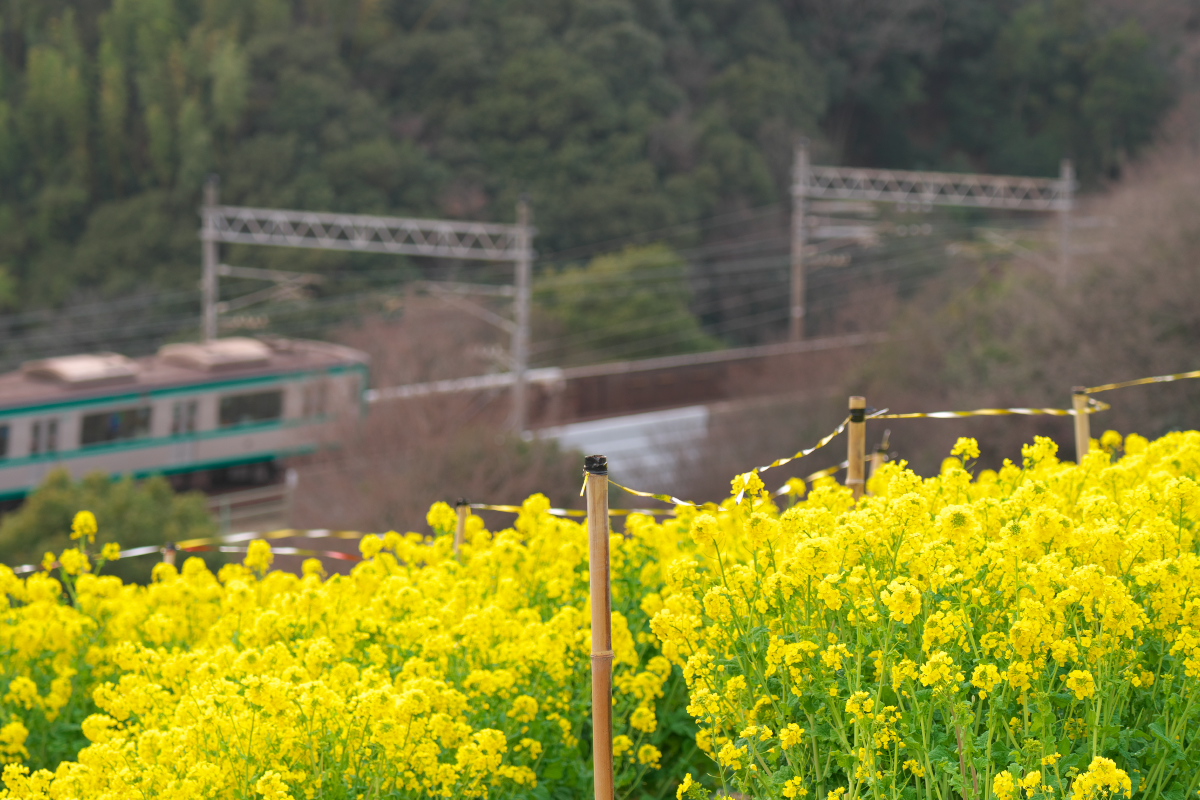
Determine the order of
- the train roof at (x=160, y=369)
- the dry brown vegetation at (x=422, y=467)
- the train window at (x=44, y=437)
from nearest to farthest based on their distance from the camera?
the dry brown vegetation at (x=422, y=467) → the train window at (x=44, y=437) → the train roof at (x=160, y=369)

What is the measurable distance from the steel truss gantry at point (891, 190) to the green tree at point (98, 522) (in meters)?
15.8

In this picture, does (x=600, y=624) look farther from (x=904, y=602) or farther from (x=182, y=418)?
(x=182, y=418)

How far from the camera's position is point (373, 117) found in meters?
37.1

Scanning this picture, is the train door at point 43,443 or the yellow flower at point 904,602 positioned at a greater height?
the yellow flower at point 904,602

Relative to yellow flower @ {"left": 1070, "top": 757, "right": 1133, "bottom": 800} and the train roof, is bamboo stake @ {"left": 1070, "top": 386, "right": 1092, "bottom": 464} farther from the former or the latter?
the train roof

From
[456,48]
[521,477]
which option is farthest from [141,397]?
[456,48]

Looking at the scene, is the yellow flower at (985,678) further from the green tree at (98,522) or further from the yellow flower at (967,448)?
the green tree at (98,522)

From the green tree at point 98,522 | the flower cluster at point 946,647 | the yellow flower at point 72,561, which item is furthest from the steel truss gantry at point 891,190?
the flower cluster at point 946,647

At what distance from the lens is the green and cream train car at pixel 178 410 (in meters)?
19.3

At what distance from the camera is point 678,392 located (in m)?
29.5

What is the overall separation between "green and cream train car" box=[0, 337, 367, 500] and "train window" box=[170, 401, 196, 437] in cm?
1

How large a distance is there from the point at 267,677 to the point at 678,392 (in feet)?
85.2

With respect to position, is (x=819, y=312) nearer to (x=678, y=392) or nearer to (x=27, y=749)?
(x=678, y=392)

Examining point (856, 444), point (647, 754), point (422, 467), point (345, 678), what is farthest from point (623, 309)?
point (345, 678)
